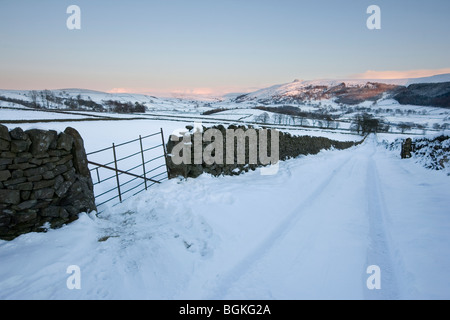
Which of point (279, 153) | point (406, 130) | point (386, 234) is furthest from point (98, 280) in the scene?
point (406, 130)

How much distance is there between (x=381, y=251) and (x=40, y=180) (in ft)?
21.3

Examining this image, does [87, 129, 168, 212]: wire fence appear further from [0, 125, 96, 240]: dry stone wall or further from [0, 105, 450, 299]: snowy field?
[0, 105, 450, 299]: snowy field

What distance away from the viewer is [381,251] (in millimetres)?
3883

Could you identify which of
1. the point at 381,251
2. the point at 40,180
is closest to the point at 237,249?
the point at 381,251

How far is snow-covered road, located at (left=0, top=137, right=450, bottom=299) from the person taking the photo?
3.07 meters

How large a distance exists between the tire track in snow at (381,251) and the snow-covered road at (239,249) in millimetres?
Result: 19

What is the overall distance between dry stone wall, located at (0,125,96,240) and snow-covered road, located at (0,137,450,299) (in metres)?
0.31

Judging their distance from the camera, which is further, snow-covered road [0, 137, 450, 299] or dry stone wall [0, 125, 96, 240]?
dry stone wall [0, 125, 96, 240]

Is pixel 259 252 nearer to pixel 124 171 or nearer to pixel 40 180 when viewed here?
pixel 40 180

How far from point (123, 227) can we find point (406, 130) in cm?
11990

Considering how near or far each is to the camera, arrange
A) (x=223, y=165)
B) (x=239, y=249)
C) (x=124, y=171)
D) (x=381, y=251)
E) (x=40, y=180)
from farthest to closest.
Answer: (x=223, y=165), (x=124, y=171), (x=40, y=180), (x=239, y=249), (x=381, y=251)

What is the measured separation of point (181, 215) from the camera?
16.8ft

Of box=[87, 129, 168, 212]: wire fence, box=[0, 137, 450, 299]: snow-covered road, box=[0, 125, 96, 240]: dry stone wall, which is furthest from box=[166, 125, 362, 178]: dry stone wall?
box=[0, 125, 96, 240]: dry stone wall
